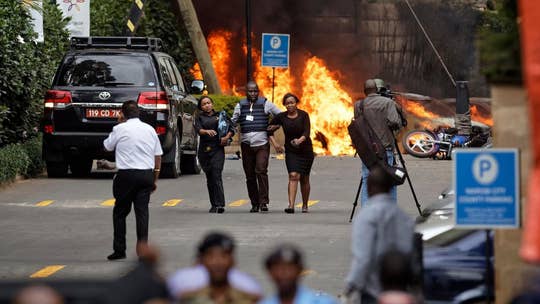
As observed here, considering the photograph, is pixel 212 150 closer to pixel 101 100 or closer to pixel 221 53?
pixel 101 100

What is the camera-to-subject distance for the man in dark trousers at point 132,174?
600 inches

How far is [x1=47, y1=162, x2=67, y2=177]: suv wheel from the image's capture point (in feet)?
81.7

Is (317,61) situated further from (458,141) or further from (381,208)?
(381,208)

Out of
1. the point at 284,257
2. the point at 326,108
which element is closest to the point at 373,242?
the point at 284,257

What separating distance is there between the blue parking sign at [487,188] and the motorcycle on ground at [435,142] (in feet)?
75.4

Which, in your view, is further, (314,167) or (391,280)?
(314,167)

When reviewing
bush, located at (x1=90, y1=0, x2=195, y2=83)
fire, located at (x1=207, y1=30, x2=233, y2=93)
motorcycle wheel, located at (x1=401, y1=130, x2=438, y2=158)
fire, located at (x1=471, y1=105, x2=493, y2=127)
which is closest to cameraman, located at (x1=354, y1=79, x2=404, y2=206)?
motorcycle wheel, located at (x1=401, y1=130, x2=438, y2=158)

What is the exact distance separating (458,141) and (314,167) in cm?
531

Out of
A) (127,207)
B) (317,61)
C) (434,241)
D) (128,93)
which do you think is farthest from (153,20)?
(434,241)

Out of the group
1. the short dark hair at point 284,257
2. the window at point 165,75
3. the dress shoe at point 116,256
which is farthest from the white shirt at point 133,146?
Answer: the window at point 165,75

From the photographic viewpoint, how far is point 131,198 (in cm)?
1534

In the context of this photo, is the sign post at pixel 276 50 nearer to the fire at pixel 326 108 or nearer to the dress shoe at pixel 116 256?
the fire at pixel 326 108

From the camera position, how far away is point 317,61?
39.8 m

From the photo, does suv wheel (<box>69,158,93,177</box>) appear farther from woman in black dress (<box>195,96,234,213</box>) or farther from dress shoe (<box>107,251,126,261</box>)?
dress shoe (<box>107,251,126,261</box>)
